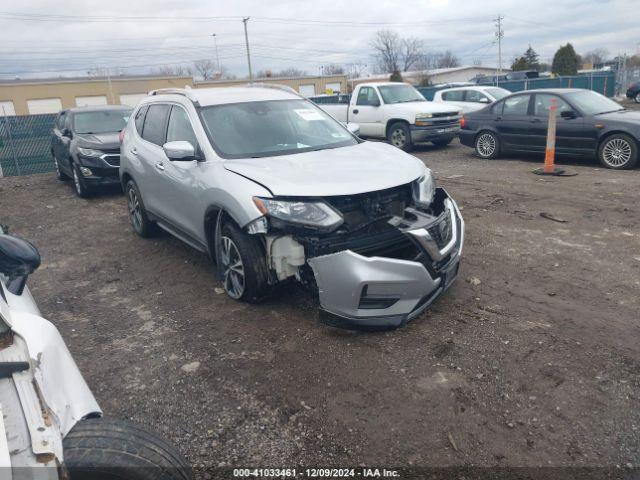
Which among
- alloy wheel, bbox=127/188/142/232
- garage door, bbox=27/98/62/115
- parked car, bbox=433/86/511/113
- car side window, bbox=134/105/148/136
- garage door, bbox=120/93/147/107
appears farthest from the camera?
garage door, bbox=120/93/147/107

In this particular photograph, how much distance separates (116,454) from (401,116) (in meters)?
12.4

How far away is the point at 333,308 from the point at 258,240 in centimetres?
85

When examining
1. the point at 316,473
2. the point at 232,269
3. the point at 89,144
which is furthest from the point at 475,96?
the point at 316,473

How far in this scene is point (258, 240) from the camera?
408 cm

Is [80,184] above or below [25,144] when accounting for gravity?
below

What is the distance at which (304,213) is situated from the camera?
12.3 feet

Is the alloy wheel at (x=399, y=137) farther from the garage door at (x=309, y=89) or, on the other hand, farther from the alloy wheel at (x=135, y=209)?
the garage door at (x=309, y=89)

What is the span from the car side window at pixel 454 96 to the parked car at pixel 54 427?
16.6 metres

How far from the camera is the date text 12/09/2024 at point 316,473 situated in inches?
100

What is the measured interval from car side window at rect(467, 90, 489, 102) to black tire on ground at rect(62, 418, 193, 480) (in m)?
16.2

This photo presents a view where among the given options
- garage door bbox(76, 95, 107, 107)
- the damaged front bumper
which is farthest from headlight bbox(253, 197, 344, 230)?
garage door bbox(76, 95, 107, 107)

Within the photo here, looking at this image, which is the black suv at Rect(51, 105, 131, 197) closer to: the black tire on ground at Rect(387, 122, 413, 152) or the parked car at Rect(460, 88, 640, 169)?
the black tire on ground at Rect(387, 122, 413, 152)

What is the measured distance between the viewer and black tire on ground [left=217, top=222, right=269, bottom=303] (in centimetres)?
407

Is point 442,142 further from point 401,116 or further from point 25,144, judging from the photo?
point 25,144
